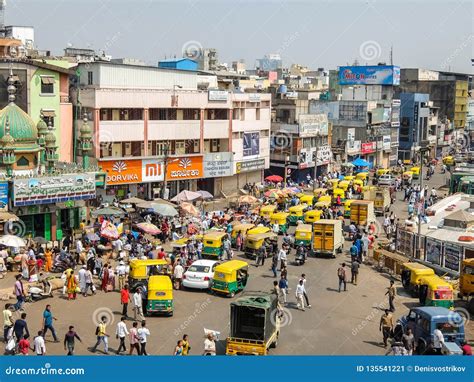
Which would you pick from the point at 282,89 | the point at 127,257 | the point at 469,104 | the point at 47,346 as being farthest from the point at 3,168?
the point at 469,104

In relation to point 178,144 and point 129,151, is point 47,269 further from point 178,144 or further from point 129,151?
point 178,144

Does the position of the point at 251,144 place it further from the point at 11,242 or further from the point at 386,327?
the point at 386,327

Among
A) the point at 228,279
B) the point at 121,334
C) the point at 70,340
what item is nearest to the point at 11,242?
the point at 228,279

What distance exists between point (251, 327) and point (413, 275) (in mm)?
10634

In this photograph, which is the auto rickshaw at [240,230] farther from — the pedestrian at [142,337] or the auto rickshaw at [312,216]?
the pedestrian at [142,337]

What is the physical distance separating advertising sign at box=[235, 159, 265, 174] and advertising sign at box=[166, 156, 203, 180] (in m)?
4.60

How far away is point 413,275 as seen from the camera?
1099 inches

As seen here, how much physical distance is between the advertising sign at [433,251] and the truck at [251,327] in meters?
14.3

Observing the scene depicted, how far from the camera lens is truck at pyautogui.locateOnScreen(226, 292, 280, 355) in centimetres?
1933

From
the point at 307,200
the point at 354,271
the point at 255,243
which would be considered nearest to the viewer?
the point at 354,271

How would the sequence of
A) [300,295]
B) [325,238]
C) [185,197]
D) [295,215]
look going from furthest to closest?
[185,197], [295,215], [325,238], [300,295]

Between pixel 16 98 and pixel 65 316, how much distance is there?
22653 millimetres

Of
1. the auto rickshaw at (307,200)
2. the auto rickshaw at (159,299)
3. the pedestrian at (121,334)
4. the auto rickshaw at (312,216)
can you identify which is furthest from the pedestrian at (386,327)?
the auto rickshaw at (307,200)

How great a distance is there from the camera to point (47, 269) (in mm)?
29203
